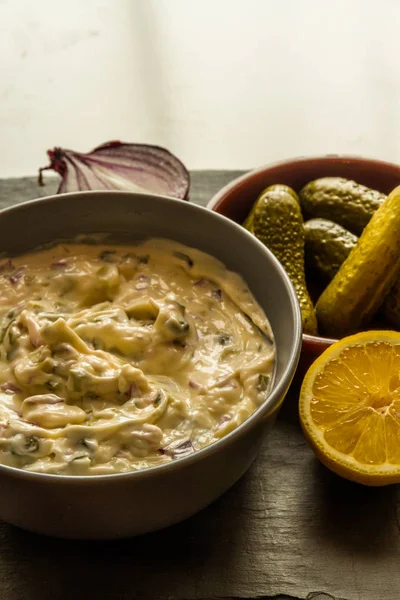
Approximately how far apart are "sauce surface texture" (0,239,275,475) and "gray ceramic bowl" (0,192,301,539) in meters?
0.05

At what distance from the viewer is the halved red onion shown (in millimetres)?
2438

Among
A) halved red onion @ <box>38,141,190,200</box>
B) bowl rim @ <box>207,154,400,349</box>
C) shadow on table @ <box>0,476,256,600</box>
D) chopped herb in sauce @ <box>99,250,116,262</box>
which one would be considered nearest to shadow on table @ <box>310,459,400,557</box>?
shadow on table @ <box>0,476,256,600</box>

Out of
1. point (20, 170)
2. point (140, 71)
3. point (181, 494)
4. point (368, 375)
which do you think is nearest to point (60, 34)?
point (140, 71)

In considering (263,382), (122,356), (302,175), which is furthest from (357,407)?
(302,175)

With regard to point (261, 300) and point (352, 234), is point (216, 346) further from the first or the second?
point (352, 234)

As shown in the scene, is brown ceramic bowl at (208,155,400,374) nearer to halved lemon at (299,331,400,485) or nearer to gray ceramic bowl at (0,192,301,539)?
gray ceramic bowl at (0,192,301,539)

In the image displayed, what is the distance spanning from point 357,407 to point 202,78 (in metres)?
1.98

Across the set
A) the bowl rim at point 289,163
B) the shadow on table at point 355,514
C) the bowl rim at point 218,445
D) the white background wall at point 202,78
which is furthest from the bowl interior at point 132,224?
the white background wall at point 202,78

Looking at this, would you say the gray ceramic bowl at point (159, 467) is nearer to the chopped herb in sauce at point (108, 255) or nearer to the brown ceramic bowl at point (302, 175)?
the chopped herb in sauce at point (108, 255)

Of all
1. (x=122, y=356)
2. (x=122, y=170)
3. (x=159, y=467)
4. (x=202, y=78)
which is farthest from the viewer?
(x=202, y=78)

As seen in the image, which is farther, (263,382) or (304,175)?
(304,175)

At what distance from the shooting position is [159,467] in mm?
1349

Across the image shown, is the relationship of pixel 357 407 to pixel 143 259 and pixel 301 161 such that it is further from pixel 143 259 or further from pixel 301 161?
pixel 301 161

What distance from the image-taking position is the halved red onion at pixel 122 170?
8.00 feet
